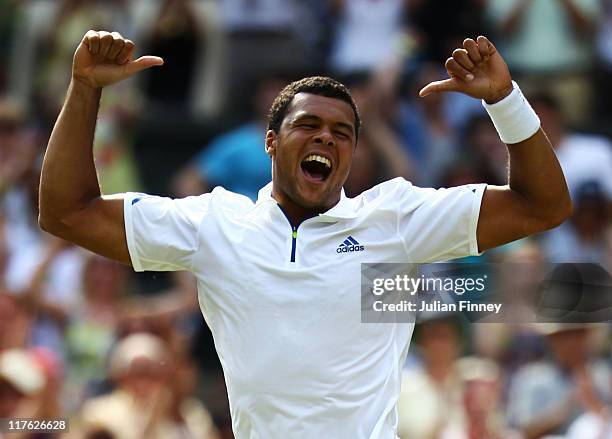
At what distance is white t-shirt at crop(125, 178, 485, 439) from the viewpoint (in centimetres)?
470

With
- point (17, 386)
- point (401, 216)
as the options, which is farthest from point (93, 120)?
point (17, 386)

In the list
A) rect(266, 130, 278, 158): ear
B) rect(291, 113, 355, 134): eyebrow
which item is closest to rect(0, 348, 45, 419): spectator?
rect(266, 130, 278, 158): ear

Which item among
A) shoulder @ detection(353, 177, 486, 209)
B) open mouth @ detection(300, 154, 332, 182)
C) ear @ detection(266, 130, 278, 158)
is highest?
ear @ detection(266, 130, 278, 158)

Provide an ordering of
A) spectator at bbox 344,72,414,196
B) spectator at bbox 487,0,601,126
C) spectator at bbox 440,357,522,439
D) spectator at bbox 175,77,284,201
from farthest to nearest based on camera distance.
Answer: spectator at bbox 487,0,601,126 → spectator at bbox 175,77,284,201 → spectator at bbox 344,72,414,196 → spectator at bbox 440,357,522,439

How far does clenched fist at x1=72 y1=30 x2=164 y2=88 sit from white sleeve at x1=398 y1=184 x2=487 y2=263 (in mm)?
1040

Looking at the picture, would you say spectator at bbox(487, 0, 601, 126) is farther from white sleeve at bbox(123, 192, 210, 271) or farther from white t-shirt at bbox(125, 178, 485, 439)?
white sleeve at bbox(123, 192, 210, 271)

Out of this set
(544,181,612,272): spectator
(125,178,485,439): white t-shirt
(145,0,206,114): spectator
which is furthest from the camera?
(145,0,206,114): spectator

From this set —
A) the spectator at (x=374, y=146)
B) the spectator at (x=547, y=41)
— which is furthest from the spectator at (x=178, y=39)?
the spectator at (x=547, y=41)

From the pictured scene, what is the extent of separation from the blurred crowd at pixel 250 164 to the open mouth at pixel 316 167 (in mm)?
2879

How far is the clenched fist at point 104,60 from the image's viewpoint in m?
4.86

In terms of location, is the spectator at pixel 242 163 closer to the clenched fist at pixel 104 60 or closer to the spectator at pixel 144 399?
the spectator at pixel 144 399

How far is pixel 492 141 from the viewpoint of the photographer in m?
9.87

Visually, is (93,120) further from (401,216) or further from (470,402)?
(470,402)

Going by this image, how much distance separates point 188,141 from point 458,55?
23.3 feet
